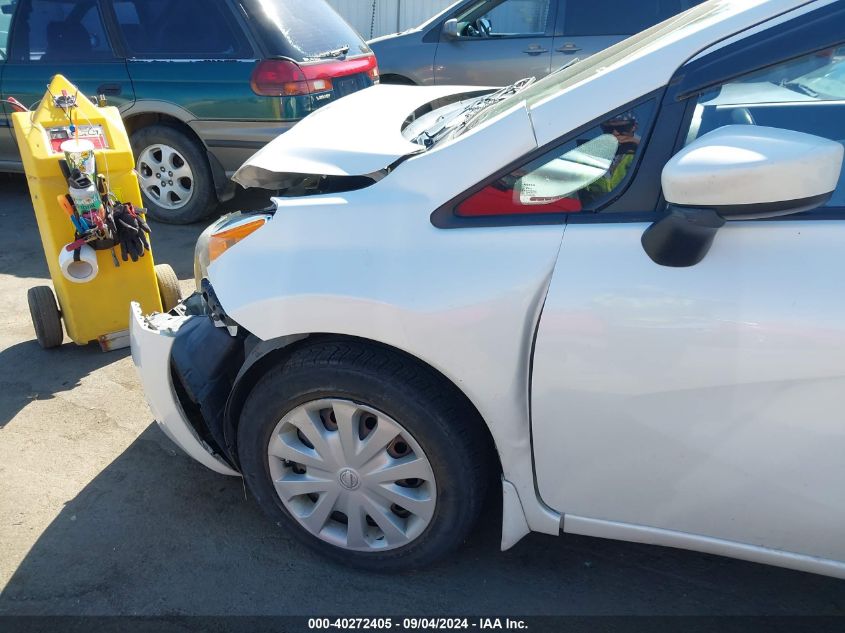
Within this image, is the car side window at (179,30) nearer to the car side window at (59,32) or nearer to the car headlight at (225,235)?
the car side window at (59,32)

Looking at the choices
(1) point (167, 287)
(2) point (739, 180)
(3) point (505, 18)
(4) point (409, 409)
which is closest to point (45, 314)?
(1) point (167, 287)

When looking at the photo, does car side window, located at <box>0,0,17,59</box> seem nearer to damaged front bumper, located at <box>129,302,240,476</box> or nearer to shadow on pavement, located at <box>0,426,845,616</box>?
damaged front bumper, located at <box>129,302,240,476</box>

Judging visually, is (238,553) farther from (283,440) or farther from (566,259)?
(566,259)

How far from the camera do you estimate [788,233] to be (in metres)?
1.69

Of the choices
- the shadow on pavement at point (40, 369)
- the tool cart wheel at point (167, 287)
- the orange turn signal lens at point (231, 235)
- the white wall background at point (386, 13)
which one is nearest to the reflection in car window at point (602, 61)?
the orange turn signal lens at point (231, 235)

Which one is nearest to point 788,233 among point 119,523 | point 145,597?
point 145,597

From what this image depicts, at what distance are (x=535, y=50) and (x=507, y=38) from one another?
0.31 m

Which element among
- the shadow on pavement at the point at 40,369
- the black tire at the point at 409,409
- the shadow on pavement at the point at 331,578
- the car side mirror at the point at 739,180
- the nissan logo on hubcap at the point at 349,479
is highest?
the car side mirror at the point at 739,180

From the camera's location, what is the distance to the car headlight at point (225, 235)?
226cm

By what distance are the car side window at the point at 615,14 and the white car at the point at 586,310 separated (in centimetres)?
459

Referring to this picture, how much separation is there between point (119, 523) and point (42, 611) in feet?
1.31

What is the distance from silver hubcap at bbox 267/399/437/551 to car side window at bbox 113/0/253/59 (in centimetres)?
366

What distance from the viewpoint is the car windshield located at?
2002 millimetres

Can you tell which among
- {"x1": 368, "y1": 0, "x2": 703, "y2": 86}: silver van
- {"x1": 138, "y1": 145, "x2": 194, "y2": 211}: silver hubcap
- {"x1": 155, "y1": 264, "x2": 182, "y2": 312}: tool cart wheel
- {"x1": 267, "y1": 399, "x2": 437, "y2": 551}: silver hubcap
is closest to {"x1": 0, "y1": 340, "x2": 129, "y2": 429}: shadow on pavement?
{"x1": 155, "y1": 264, "x2": 182, "y2": 312}: tool cart wheel
